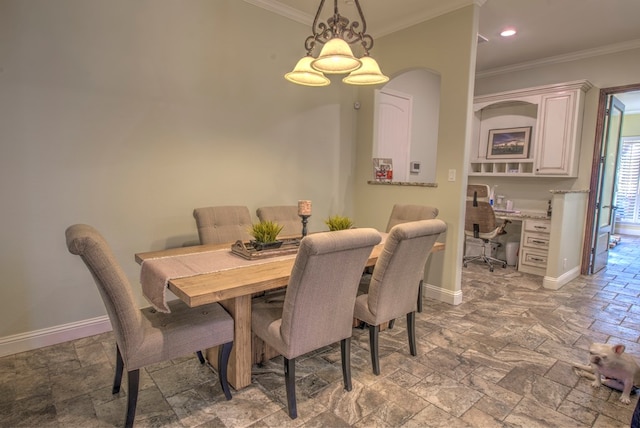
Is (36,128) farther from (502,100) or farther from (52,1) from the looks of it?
(502,100)

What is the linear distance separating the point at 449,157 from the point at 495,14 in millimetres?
1507

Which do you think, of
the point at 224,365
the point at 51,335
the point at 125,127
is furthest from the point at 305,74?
the point at 51,335

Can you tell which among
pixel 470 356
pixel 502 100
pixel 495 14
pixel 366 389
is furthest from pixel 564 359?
pixel 502 100

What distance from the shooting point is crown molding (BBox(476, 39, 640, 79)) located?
4243 millimetres

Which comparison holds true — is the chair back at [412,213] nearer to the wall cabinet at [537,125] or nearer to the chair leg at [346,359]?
the chair leg at [346,359]

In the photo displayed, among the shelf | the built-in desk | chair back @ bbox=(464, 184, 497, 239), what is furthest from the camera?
the shelf

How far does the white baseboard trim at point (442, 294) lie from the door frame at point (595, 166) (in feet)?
A: 7.88

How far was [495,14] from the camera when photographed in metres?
3.53

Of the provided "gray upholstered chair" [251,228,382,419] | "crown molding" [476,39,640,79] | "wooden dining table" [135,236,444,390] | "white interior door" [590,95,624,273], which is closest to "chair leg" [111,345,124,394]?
"wooden dining table" [135,236,444,390]

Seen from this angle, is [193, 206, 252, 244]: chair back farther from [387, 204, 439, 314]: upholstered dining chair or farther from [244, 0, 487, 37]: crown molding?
[244, 0, 487, 37]: crown molding

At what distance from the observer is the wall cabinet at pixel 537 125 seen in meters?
4.50

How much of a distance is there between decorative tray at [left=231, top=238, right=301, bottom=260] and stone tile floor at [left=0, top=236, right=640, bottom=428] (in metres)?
0.73

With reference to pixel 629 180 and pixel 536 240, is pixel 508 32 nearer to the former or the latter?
pixel 536 240

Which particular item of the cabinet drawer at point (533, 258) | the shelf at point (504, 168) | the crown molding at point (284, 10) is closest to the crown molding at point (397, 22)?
the crown molding at point (284, 10)
